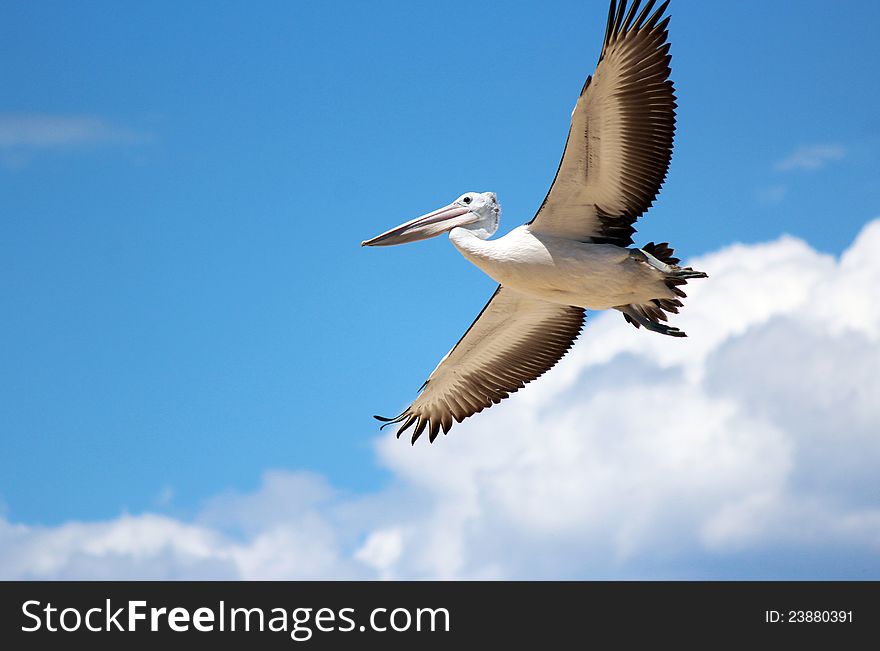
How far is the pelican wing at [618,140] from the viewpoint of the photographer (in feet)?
49.1

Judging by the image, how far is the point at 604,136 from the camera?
607 inches

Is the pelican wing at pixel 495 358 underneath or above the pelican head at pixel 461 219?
underneath

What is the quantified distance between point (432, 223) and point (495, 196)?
86 centimetres

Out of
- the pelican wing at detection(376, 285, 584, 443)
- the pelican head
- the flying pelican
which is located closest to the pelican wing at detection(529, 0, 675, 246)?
the flying pelican

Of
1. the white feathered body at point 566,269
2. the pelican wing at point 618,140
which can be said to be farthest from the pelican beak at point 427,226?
the pelican wing at point 618,140

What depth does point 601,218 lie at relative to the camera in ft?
53.0

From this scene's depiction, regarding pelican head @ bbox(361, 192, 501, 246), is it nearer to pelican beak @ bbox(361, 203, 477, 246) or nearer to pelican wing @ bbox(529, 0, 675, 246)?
pelican beak @ bbox(361, 203, 477, 246)

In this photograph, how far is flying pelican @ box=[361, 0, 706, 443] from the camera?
15055 millimetres

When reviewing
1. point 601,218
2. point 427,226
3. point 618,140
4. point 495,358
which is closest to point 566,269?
point 601,218

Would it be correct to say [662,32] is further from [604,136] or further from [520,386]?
[520,386]

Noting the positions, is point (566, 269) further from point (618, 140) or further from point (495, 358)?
point (495, 358)

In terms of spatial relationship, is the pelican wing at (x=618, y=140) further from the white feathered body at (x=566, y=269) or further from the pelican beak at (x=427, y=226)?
the pelican beak at (x=427, y=226)
